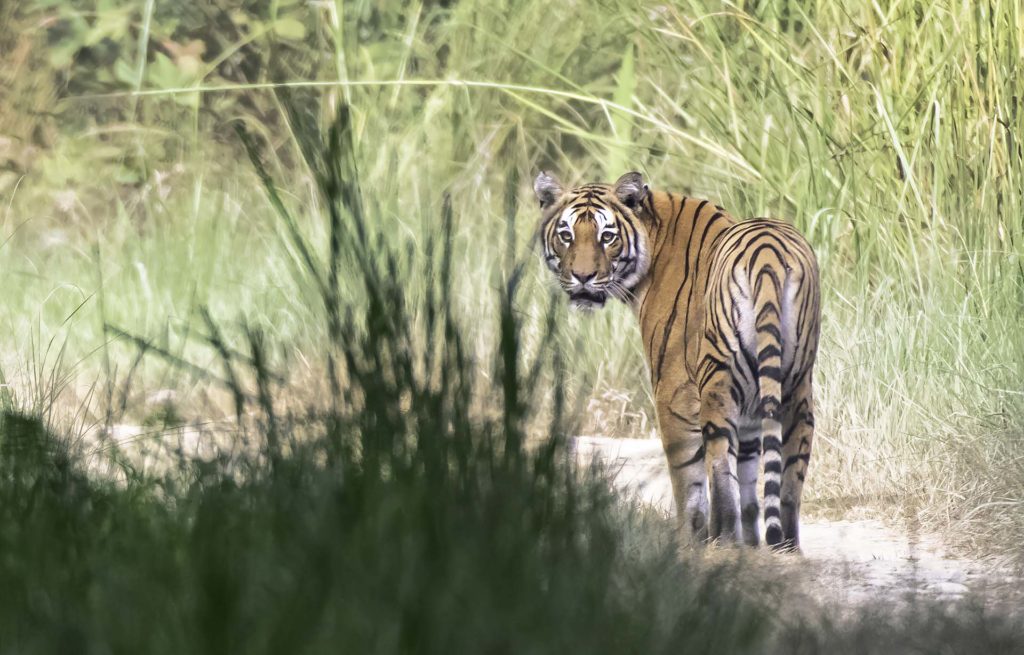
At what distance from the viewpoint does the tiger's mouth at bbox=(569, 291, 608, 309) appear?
5.28 metres

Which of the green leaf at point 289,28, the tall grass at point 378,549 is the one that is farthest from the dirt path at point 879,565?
the green leaf at point 289,28

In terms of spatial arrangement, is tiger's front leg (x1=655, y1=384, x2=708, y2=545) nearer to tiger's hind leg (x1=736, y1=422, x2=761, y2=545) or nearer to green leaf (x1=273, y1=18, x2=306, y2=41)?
tiger's hind leg (x1=736, y1=422, x2=761, y2=545)

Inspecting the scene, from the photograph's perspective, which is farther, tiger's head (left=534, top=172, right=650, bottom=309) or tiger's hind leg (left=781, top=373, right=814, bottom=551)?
tiger's head (left=534, top=172, right=650, bottom=309)

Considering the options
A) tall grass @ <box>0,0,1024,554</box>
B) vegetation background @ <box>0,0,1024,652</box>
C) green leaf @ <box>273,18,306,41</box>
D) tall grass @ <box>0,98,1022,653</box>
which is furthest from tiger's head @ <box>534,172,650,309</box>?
green leaf @ <box>273,18,306,41</box>

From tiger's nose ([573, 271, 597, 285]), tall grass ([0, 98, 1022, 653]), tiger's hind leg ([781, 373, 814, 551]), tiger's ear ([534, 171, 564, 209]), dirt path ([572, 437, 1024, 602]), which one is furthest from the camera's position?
tiger's ear ([534, 171, 564, 209])

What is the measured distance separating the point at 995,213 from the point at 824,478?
152 centimetres

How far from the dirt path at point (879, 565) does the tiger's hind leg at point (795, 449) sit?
15 cm

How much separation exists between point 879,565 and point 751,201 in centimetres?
291

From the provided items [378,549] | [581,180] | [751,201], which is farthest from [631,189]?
[581,180]

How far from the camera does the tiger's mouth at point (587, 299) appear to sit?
528cm

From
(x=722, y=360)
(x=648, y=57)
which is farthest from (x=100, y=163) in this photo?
(x=722, y=360)

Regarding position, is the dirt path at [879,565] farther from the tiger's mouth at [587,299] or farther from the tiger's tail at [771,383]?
the tiger's mouth at [587,299]

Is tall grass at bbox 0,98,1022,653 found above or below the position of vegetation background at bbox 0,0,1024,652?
below

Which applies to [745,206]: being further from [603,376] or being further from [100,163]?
[100,163]
